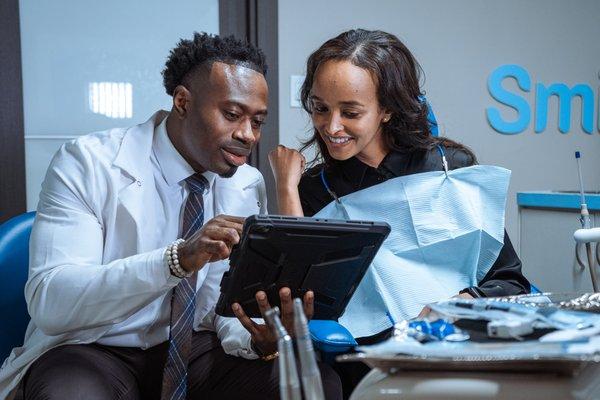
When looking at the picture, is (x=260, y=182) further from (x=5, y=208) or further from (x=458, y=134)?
(x=458, y=134)

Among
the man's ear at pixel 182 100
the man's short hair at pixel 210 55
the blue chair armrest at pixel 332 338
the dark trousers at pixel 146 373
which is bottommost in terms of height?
the dark trousers at pixel 146 373

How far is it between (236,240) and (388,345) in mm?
525

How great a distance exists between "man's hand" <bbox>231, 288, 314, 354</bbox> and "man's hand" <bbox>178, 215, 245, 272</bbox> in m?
0.10

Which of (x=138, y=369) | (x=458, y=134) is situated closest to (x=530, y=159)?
(x=458, y=134)

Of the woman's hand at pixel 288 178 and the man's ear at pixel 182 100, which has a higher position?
the man's ear at pixel 182 100

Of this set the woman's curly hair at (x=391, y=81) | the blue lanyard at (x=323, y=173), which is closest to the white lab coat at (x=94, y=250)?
the blue lanyard at (x=323, y=173)

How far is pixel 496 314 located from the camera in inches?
29.6

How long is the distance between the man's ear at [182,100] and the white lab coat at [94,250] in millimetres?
85

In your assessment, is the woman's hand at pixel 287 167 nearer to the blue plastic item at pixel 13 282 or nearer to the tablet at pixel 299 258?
the tablet at pixel 299 258

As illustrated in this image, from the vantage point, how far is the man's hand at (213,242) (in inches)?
45.8

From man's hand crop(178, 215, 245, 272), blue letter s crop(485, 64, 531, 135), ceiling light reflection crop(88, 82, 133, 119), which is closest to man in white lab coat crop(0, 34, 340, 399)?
man's hand crop(178, 215, 245, 272)

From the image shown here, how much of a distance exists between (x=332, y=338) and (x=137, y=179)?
0.54m

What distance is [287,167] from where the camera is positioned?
171 centimetres

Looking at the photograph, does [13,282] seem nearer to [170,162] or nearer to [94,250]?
[94,250]
